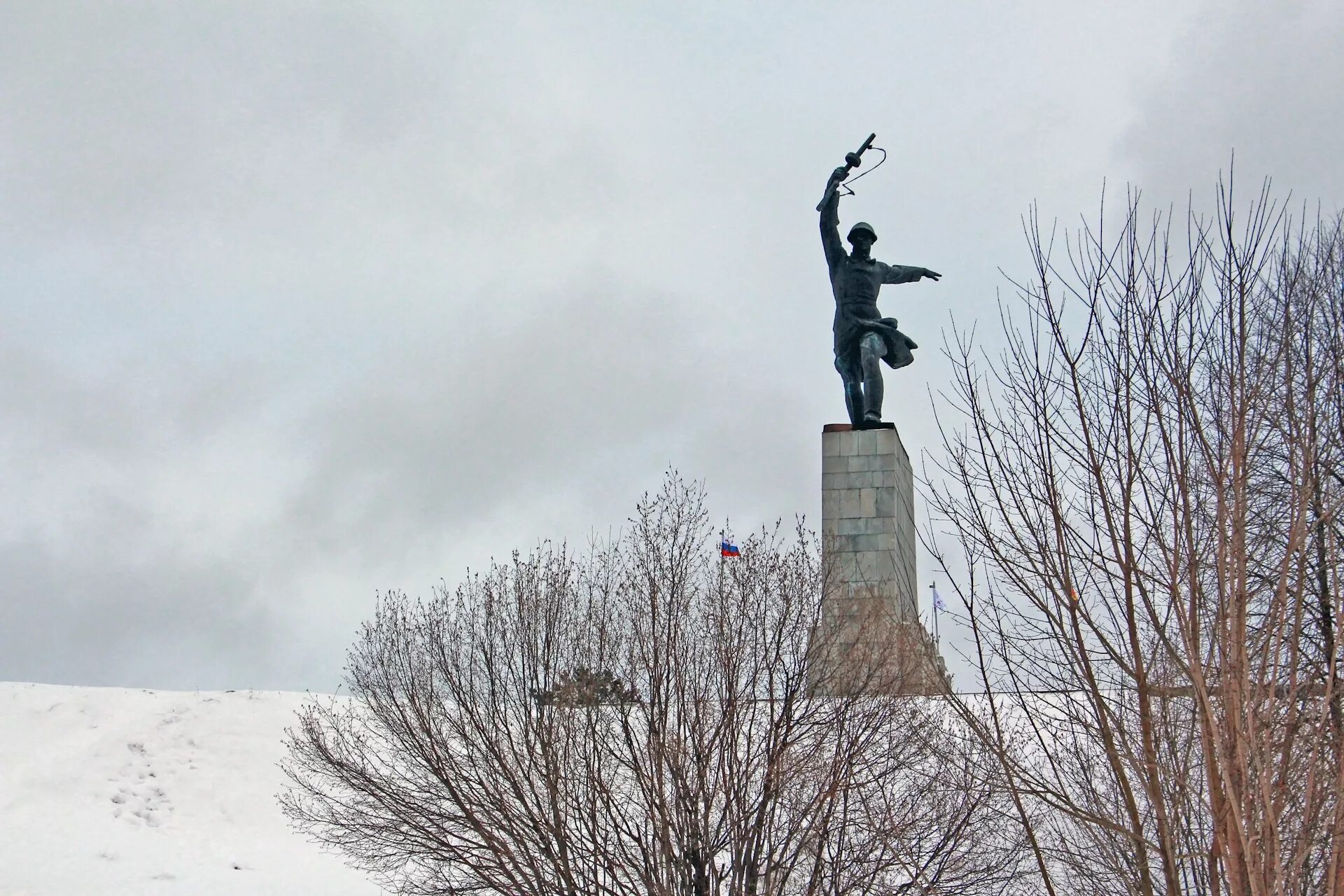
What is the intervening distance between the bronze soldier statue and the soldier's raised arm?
0.04 feet

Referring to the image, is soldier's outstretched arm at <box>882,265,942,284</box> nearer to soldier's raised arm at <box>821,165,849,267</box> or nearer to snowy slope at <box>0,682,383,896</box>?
soldier's raised arm at <box>821,165,849,267</box>

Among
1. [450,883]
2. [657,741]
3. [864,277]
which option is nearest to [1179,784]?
[657,741]

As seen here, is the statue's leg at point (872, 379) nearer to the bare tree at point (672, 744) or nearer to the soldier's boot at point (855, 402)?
the soldier's boot at point (855, 402)

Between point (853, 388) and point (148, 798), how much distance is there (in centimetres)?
1471

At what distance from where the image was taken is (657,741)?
1208 centimetres

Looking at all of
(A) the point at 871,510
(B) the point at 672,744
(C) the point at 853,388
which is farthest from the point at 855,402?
(B) the point at 672,744

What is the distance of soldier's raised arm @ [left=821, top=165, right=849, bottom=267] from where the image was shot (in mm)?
23578

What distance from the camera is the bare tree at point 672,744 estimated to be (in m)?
12.1

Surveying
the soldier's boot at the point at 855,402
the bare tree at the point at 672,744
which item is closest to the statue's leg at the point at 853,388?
the soldier's boot at the point at 855,402

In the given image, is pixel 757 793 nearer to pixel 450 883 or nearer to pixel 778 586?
pixel 778 586

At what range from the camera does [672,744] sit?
12.1 metres

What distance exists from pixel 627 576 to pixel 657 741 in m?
1.96

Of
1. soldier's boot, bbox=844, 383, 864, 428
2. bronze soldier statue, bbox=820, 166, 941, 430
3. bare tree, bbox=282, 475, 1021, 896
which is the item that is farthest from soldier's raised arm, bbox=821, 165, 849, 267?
bare tree, bbox=282, 475, 1021, 896

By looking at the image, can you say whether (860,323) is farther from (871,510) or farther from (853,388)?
(871,510)
